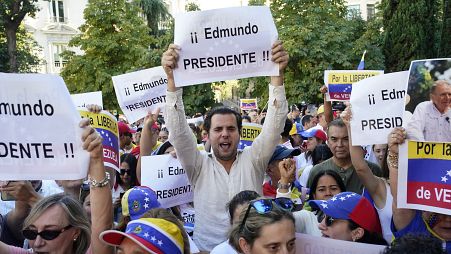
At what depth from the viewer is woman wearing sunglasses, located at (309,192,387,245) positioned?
10.2ft

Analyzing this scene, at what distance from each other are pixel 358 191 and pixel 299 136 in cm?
370

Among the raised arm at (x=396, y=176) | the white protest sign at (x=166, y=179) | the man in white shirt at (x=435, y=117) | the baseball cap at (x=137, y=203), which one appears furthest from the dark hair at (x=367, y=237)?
the white protest sign at (x=166, y=179)

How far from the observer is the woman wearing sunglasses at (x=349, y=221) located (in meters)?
3.12

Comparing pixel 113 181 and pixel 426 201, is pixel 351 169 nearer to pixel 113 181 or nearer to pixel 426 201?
pixel 426 201

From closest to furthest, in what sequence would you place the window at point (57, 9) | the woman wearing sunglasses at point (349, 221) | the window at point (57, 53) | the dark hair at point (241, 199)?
the woman wearing sunglasses at point (349, 221) < the dark hair at point (241, 199) < the window at point (57, 53) < the window at point (57, 9)

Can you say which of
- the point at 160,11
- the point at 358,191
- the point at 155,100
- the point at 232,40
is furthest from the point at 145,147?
the point at 160,11

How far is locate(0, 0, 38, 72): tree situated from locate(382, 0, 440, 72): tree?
1638 centimetres

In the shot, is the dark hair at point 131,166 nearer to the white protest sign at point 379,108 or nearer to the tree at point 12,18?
the white protest sign at point 379,108

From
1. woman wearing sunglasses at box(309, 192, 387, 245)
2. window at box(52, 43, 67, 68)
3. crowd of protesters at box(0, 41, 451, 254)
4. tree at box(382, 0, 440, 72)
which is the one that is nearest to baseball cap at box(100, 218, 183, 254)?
crowd of protesters at box(0, 41, 451, 254)

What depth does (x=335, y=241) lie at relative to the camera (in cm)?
281

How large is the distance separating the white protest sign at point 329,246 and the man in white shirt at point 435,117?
3.06 ft

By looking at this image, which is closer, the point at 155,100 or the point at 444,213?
the point at 444,213

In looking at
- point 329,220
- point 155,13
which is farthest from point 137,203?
point 155,13

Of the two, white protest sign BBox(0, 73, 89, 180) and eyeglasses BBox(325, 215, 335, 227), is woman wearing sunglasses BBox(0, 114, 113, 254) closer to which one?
white protest sign BBox(0, 73, 89, 180)
